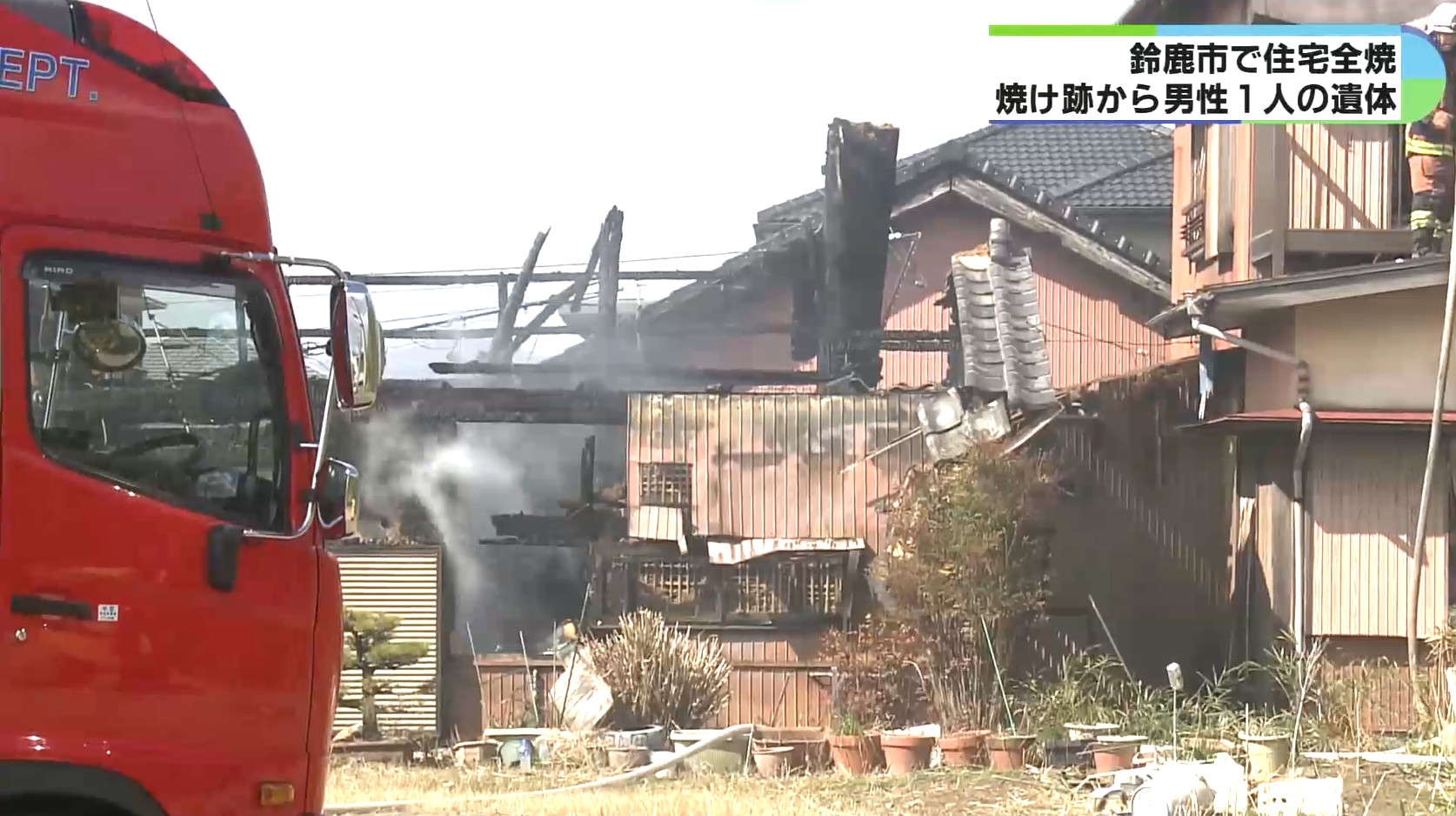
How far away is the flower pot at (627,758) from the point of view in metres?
11.8

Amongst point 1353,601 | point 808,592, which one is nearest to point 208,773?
point 808,592

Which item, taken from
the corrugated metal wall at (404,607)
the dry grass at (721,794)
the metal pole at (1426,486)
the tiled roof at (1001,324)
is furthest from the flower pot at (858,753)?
the metal pole at (1426,486)

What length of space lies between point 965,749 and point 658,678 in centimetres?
261

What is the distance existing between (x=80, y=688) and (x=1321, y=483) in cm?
1025

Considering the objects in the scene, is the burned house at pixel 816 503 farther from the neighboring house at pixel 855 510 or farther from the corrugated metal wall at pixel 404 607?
the corrugated metal wall at pixel 404 607

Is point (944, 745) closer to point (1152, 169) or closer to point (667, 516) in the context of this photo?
point (667, 516)

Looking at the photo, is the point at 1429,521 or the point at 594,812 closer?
the point at 594,812

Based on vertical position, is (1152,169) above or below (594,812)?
above

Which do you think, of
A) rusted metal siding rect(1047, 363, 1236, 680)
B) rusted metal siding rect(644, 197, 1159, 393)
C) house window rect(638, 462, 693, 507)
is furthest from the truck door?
rusted metal siding rect(644, 197, 1159, 393)

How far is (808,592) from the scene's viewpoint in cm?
1375

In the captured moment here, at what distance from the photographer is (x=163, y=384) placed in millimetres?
5102

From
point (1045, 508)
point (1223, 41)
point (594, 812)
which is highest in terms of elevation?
point (1223, 41)

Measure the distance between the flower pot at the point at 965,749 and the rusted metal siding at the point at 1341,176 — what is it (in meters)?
5.38

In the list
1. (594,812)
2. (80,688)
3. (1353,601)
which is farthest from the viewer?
(1353,601)
